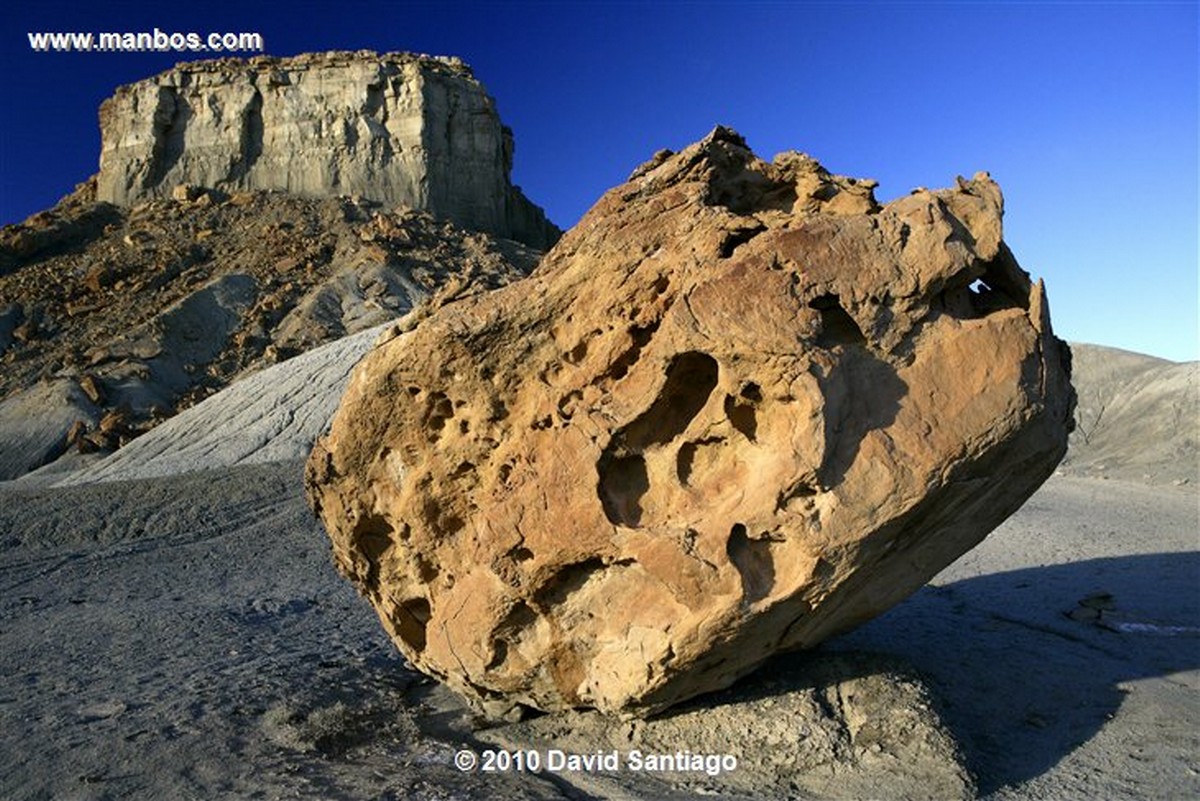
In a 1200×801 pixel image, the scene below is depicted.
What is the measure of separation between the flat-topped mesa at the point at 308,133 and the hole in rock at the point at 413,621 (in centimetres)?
3661

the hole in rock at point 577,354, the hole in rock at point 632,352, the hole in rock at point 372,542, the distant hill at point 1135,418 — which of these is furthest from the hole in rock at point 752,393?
the distant hill at point 1135,418

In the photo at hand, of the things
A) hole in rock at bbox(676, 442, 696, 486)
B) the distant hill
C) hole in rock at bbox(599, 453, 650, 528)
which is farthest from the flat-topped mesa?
hole in rock at bbox(676, 442, 696, 486)

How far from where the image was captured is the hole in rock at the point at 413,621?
571cm

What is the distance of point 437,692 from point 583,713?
1.50 m

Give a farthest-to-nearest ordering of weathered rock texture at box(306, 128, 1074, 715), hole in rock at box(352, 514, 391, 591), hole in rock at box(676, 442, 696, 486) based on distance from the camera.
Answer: hole in rock at box(352, 514, 391, 591)
hole in rock at box(676, 442, 696, 486)
weathered rock texture at box(306, 128, 1074, 715)

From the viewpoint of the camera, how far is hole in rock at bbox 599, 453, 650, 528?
465cm

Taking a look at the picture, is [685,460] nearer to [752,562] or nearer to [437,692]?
[752,562]

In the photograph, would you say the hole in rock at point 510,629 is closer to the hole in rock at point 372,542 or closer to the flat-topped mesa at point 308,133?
the hole in rock at point 372,542

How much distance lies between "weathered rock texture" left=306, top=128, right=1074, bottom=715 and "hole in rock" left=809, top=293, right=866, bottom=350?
1cm

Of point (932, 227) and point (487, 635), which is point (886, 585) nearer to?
point (932, 227)

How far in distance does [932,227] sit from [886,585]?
199cm

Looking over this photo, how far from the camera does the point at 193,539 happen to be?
43.5 ft

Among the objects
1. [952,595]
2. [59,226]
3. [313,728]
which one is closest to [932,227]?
[313,728]

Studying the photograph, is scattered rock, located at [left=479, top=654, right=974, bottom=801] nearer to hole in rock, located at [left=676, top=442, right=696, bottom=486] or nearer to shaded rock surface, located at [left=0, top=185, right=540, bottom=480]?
hole in rock, located at [left=676, top=442, right=696, bottom=486]
